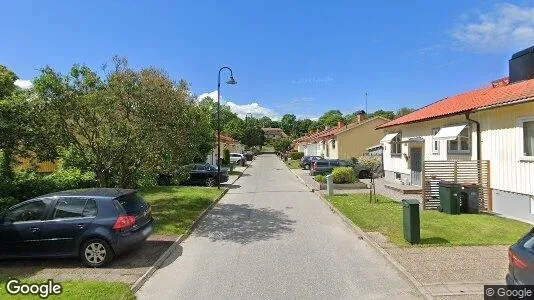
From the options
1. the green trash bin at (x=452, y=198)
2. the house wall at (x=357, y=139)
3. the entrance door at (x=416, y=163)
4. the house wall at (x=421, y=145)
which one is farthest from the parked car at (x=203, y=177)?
the house wall at (x=357, y=139)

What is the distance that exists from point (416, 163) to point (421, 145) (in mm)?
1190

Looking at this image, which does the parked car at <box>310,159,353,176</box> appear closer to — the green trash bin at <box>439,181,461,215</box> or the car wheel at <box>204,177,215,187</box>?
the car wheel at <box>204,177,215,187</box>

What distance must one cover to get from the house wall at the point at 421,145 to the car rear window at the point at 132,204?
39.9 feet

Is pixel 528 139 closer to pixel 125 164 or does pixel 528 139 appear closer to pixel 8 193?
pixel 125 164

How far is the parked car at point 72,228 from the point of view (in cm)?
803

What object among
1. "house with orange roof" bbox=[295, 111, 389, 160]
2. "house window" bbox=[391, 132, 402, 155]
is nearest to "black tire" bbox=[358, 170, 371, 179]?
"house window" bbox=[391, 132, 402, 155]

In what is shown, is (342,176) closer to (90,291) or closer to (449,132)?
(449,132)

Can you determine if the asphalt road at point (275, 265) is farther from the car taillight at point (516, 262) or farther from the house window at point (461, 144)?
the house window at point (461, 144)

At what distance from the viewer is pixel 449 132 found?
15.9 meters

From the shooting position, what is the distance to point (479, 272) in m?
7.25

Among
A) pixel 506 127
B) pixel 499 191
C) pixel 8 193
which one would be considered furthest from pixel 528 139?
pixel 8 193

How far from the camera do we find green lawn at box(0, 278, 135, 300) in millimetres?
6211

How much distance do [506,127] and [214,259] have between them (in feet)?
33.8

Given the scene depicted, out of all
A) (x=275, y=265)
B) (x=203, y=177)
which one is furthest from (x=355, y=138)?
(x=275, y=265)
